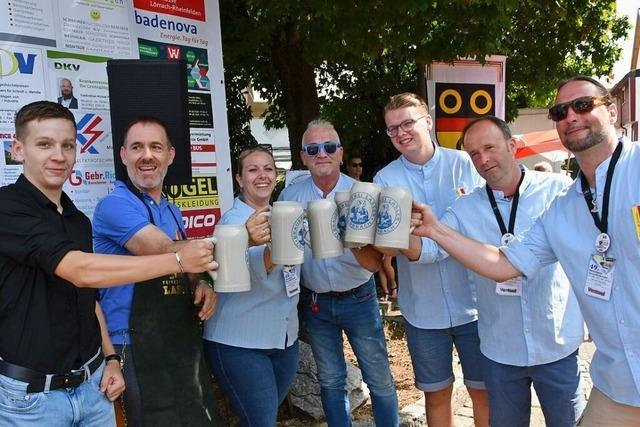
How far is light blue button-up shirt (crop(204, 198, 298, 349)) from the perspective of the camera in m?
2.75

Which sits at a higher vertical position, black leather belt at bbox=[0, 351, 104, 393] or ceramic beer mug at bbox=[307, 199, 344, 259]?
ceramic beer mug at bbox=[307, 199, 344, 259]

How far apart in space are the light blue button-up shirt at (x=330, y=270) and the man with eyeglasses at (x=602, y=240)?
1.03 metres

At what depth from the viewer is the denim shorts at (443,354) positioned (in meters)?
3.08

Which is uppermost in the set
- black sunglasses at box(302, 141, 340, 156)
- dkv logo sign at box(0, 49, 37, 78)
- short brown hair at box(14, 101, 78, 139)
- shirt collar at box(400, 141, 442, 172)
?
dkv logo sign at box(0, 49, 37, 78)

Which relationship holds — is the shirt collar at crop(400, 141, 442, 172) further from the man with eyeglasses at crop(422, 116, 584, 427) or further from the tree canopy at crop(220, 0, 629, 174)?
the tree canopy at crop(220, 0, 629, 174)

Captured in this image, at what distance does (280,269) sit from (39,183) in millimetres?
1186

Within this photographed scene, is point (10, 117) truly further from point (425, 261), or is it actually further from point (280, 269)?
point (425, 261)

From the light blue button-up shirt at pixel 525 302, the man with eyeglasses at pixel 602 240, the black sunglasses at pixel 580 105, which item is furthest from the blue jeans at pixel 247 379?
the black sunglasses at pixel 580 105

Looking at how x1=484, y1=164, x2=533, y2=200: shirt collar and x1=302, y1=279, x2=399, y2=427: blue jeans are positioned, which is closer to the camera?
x1=484, y1=164, x2=533, y2=200: shirt collar

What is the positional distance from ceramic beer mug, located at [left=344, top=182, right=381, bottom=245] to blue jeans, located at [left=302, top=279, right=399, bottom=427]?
3.35ft

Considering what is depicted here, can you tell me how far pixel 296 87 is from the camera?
23.8 feet

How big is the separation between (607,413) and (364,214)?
1226 mm

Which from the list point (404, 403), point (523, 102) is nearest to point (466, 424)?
point (404, 403)

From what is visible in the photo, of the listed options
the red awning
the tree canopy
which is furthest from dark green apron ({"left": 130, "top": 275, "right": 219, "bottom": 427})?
the red awning
